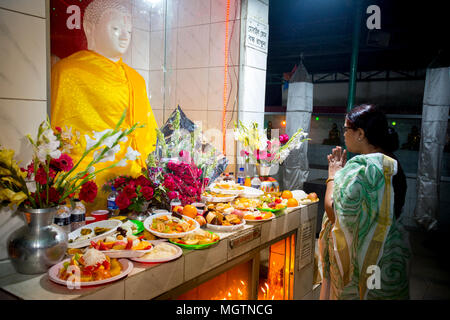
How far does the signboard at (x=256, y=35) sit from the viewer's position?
344cm

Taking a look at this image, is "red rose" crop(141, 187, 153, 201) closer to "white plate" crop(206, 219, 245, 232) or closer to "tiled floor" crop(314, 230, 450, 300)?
"white plate" crop(206, 219, 245, 232)

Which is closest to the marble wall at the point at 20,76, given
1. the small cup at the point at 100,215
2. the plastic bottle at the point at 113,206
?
the small cup at the point at 100,215

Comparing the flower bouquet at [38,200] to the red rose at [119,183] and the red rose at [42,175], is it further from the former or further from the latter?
the red rose at [119,183]

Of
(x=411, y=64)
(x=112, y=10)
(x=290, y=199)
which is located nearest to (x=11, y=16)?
(x=112, y=10)

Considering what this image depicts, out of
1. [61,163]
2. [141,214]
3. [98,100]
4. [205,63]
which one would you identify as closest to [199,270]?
[141,214]

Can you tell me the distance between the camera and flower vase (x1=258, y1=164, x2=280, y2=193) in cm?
292

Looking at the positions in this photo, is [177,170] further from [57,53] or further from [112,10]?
[112,10]

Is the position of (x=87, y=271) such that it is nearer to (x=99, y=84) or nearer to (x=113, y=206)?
(x=113, y=206)

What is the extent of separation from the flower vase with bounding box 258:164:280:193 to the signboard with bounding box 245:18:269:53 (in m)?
1.37

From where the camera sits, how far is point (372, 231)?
1666 mm

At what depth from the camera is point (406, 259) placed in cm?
167

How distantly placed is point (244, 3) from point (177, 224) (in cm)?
257

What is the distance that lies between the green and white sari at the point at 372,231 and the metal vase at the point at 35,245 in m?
1.39

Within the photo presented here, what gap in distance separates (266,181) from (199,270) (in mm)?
1425
